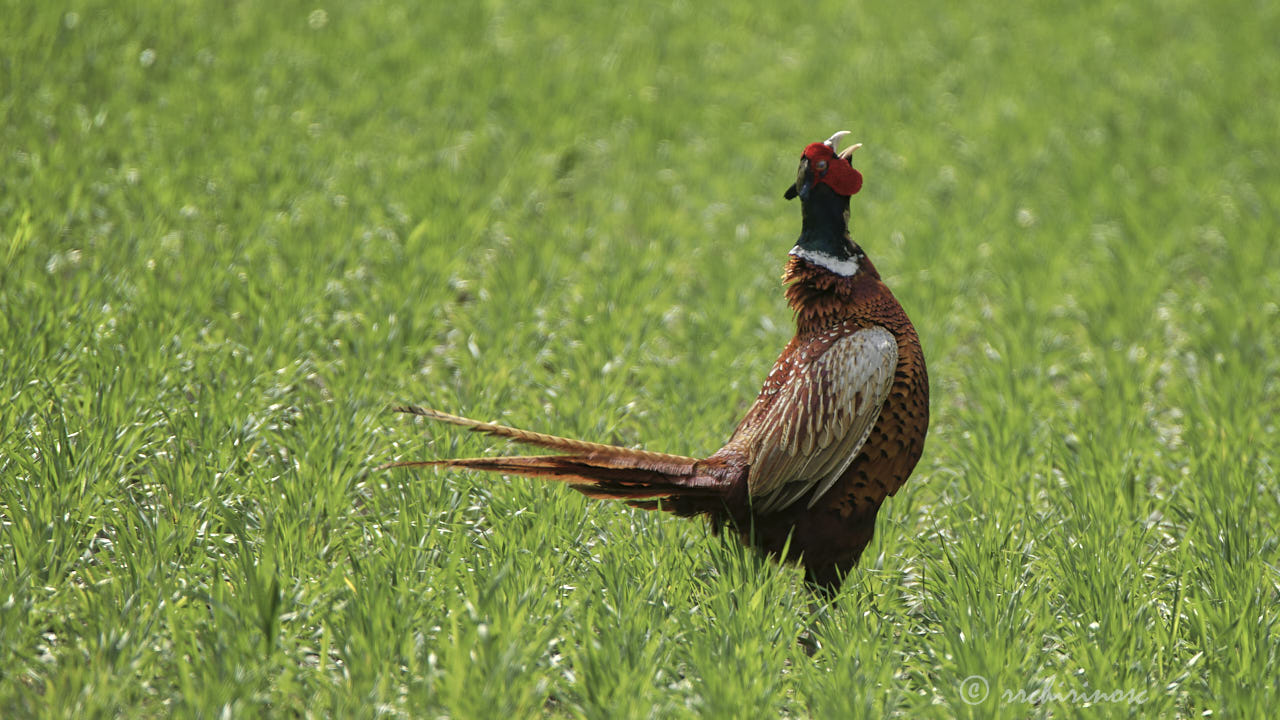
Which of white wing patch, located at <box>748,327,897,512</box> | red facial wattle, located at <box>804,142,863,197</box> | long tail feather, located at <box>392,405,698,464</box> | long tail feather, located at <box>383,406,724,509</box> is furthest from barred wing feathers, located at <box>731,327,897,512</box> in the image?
red facial wattle, located at <box>804,142,863,197</box>

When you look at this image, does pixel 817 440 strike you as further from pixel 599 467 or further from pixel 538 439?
pixel 538 439

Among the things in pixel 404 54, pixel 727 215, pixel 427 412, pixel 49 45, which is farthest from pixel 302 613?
pixel 404 54

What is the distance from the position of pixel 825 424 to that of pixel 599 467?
619mm

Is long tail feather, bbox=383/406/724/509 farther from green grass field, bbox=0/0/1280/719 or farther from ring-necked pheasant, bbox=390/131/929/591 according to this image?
green grass field, bbox=0/0/1280/719

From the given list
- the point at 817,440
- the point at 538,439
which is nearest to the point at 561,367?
the point at 538,439

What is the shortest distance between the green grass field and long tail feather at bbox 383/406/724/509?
0.23m

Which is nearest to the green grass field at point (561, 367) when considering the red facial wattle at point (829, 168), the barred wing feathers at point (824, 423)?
the barred wing feathers at point (824, 423)

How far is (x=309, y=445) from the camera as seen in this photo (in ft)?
11.1

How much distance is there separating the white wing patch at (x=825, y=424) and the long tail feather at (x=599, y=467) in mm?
164

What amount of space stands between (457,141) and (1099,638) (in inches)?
219

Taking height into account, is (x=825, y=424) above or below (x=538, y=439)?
above

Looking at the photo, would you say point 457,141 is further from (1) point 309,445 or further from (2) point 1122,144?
(2) point 1122,144

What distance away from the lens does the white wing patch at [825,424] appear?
9.41ft

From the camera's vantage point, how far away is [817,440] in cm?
286
